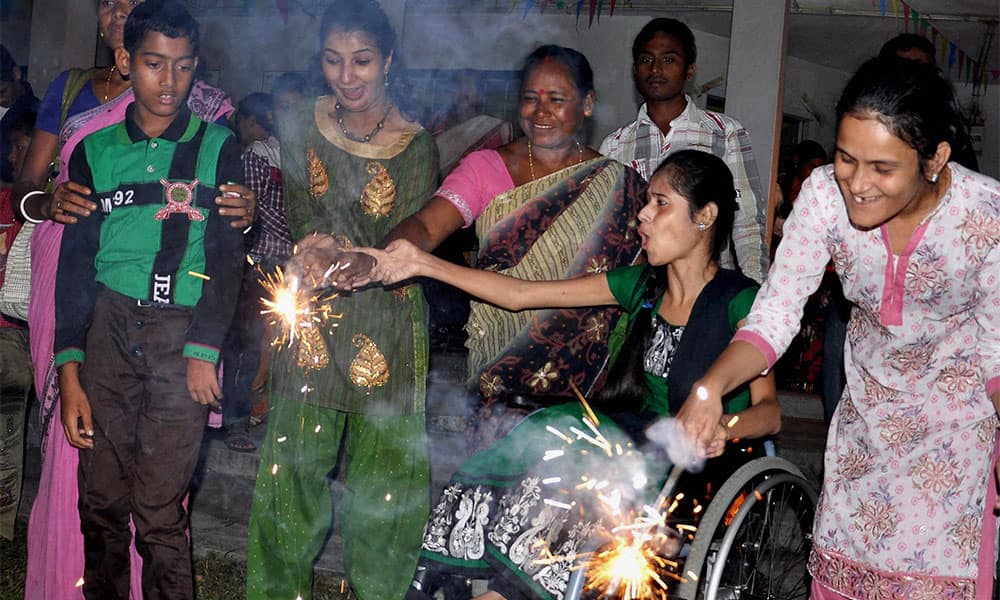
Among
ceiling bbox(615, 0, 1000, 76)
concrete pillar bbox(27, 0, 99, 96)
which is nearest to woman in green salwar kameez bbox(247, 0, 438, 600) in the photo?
ceiling bbox(615, 0, 1000, 76)

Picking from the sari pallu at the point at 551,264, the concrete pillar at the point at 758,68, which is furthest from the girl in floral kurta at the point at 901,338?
the concrete pillar at the point at 758,68

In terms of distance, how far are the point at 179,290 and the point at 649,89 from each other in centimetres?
221

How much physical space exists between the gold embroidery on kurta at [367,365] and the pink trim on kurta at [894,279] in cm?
171

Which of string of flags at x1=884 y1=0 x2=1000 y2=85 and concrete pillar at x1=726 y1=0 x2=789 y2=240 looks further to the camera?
string of flags at x1=884 y1=0 x2=1000 y2=85

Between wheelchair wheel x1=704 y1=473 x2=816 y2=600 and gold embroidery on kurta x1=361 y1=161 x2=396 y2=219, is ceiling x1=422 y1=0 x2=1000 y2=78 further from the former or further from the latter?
wheelchair wheel x1=704 y1=473 x2=816 y2=600

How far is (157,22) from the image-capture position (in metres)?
3.25

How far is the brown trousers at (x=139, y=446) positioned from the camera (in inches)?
126

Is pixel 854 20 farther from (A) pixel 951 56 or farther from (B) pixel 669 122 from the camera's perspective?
(B) pixel 669 122

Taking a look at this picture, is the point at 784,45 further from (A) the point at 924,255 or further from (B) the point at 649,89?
(A) the point at 924,255

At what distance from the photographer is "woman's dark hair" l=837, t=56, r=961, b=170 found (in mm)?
2248

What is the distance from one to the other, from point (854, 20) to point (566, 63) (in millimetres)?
6306

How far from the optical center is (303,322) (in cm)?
354

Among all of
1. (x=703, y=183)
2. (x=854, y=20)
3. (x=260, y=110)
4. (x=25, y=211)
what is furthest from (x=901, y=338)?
(x=854, y=20)

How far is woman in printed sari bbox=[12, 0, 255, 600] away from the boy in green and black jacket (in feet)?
0.39
